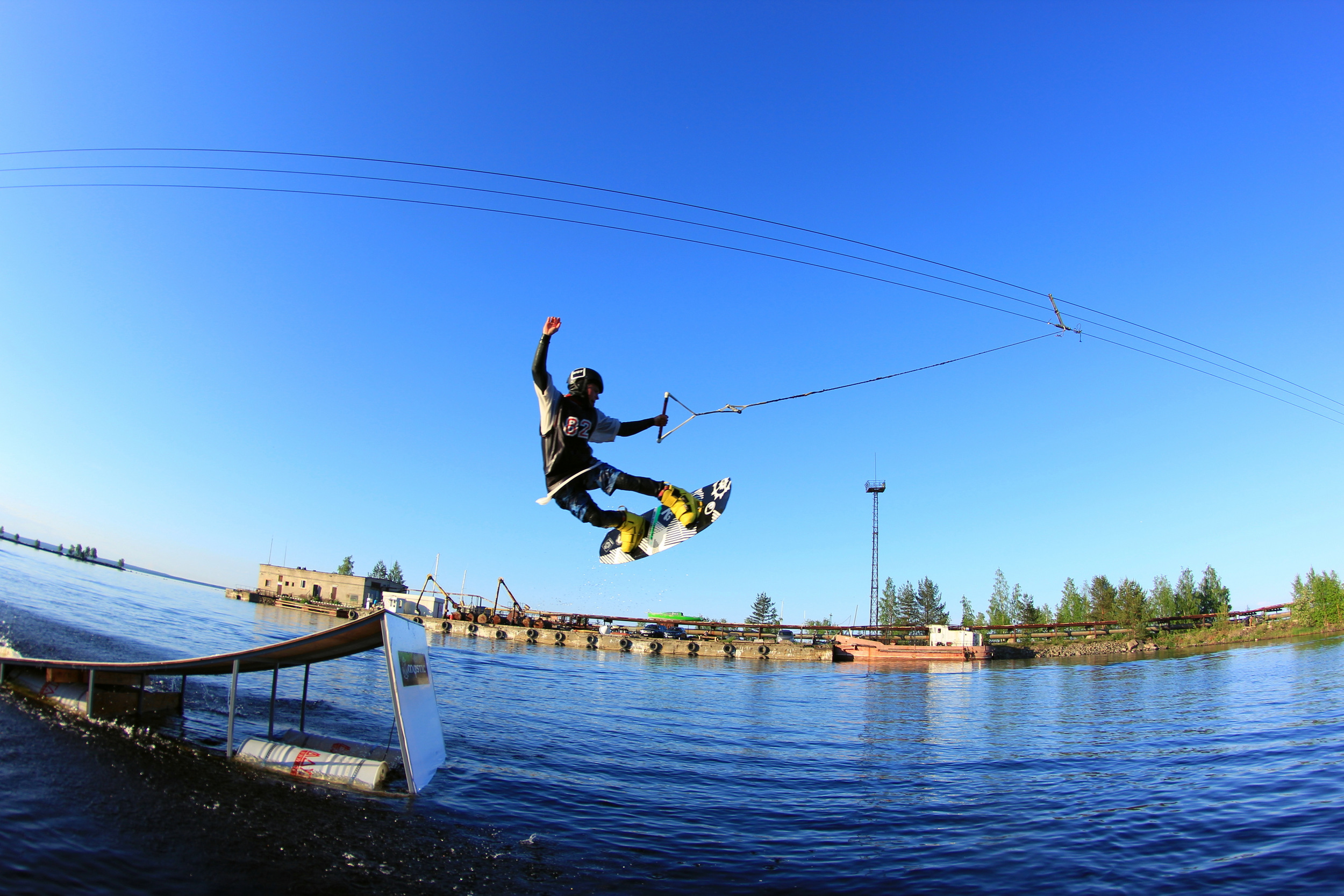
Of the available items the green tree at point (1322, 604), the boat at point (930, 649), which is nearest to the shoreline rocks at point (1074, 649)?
the boat at point (930, 649)

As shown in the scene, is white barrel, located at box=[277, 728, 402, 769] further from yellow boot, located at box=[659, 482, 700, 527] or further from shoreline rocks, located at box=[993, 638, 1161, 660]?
shoreline rocks, located at box=[993, 638, 1161, 660]

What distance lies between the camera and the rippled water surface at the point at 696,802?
6.86 metres

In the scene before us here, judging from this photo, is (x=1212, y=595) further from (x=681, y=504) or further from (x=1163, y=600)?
(x=681, y=504)

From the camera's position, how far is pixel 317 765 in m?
9.96

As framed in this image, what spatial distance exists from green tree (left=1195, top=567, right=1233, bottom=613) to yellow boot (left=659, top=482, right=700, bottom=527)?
482 ft

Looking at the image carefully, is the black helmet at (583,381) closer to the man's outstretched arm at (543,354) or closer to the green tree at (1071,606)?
the man's outstretched arm at (543,354)

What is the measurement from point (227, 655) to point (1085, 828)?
13.1 m

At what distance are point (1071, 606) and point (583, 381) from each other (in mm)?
133427

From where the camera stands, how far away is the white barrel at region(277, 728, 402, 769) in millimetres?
10688

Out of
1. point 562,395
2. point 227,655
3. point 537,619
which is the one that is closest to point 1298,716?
point 562,395

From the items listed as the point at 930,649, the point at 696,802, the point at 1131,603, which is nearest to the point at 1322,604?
the point at 1131,603

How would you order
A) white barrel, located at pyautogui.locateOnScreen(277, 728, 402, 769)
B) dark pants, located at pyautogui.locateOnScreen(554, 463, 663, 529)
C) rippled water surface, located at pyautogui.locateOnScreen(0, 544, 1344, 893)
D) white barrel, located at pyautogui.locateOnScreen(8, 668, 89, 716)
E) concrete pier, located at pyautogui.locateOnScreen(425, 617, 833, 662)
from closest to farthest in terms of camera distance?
rippled water surface, located at pyautogui.locateOnScreen(0, 544, 1344, 893) < dark pants, located at pyautogui.locateOnScreen(554, 463, 663, 529) < white barrel, located at pyautogui.locateOnScreen(277, 728, 402, 769) < white barrel, located at pyautogui.locateOnScreen(8, 668, 89, 716) < concrete pier, located at pyautogui.locateOnScreen(425, 617, 833, 662)

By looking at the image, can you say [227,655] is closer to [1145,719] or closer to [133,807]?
[133,807]

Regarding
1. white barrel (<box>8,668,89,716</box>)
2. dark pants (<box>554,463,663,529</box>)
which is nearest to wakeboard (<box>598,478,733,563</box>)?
dark pants (<box>554,463,663,529</box>)
